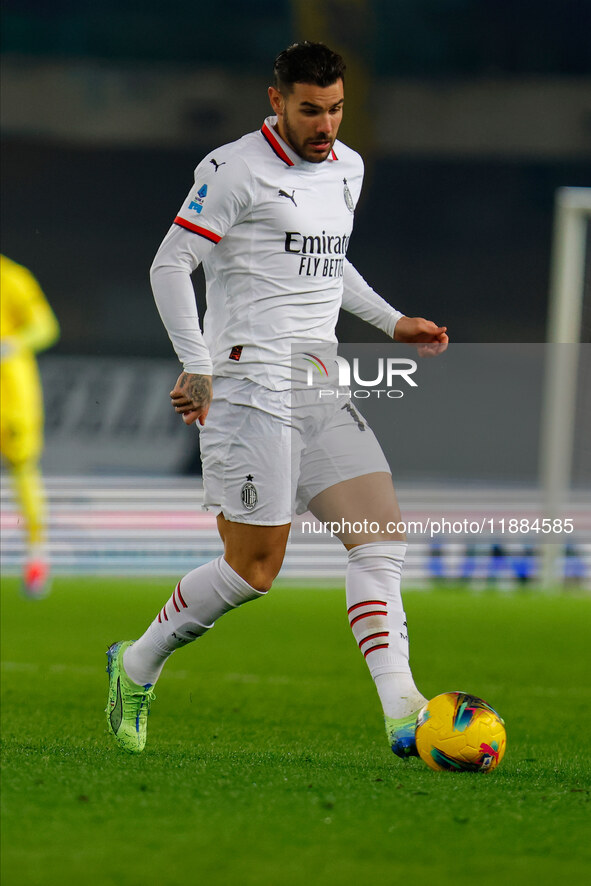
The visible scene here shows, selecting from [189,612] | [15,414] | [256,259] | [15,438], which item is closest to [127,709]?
[189,612]

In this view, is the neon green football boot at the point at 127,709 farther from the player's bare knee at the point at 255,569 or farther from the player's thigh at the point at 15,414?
the player's thigh at the point at 15,414

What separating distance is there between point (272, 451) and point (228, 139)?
32.5 feet

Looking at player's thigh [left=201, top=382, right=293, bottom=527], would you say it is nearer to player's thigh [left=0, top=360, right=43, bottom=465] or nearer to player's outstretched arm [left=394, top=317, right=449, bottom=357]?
player's outstretched arm [left=394, top=317, right=449, bottom=357]

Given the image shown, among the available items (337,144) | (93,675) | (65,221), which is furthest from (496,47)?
(337,144)

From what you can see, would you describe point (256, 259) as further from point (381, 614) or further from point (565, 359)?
point (565, 359)

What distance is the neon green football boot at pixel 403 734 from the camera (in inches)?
119

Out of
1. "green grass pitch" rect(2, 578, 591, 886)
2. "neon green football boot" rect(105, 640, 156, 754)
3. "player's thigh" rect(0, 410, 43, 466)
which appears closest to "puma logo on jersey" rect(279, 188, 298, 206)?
"neon green football boot" rect(105, 640, 156, 754)

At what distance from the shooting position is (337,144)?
3457mm

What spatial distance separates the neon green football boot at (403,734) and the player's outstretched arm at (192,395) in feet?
2.59

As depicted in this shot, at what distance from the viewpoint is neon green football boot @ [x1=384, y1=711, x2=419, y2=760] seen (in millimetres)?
3031

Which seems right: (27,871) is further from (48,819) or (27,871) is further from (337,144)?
(337,144)


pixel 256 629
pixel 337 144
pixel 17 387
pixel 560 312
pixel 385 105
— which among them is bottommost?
pixel 256 629

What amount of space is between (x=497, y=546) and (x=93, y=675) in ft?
14.0

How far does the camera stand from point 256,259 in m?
3.24
